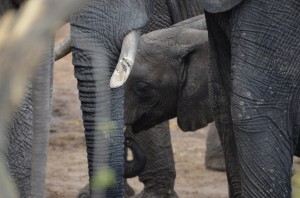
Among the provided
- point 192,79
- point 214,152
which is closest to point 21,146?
point 192,79

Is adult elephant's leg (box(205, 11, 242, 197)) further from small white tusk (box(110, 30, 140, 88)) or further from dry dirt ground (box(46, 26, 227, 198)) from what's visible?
dry dirt ground (box(46, 26, 227, 198))

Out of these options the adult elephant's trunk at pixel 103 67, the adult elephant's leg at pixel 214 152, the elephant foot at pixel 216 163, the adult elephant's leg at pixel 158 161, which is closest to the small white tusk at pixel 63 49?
the adult elephant's leg at pixel 158 161

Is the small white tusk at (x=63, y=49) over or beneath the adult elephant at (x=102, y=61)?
beneath

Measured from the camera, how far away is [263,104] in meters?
3.46

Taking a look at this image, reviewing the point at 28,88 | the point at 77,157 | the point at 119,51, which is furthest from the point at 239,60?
the point at 77,157

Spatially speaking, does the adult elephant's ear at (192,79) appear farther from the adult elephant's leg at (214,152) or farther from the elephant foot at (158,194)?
the adult elephant's leg at (214,152)

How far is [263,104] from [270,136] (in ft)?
0.42

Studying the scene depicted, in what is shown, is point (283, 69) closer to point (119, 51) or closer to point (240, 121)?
point (240, 121)

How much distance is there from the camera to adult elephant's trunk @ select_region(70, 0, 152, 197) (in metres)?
3.38

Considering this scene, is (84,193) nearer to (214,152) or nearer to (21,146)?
(214,152)

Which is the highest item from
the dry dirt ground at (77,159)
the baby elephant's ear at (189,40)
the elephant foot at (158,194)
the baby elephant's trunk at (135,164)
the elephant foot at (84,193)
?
the baby elephant's ear at (189,40)

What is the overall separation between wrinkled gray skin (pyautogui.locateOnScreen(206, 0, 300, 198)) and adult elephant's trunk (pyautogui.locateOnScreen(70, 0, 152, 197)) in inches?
14.6

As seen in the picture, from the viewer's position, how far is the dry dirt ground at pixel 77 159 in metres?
6.94

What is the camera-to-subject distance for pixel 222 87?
403 centimetres
